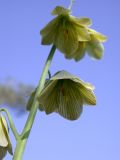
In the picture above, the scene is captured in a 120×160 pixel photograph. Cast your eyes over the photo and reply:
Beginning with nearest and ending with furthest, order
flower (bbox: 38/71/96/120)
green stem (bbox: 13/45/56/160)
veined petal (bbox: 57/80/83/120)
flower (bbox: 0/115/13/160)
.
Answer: green stem (bbox: 13/45/56/160) → flower (bbox: 0/115/13/160) → flower (bbox: 38/71/96/120) → veined petal (bbox: 57/80/83/120)

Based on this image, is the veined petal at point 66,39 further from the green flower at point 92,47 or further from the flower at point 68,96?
the flower at point 68,96

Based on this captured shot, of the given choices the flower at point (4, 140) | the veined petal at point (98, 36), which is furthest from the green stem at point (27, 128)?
the veined petal at point (98, 36)

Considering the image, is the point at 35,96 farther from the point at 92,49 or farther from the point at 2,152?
→ the point at 92,49

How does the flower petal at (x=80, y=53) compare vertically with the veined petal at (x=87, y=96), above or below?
above

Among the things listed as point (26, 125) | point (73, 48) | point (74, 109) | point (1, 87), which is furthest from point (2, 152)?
point (1, 87)

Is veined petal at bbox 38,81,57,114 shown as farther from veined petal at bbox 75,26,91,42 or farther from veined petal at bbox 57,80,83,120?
veined petal at bbox 75,26,91,42

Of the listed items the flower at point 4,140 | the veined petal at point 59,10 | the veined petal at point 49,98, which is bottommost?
the flower at point 4,140

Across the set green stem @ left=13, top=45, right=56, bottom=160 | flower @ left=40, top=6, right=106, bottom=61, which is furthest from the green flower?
green stem @ left=13, top=45, right=56, bottom=160
